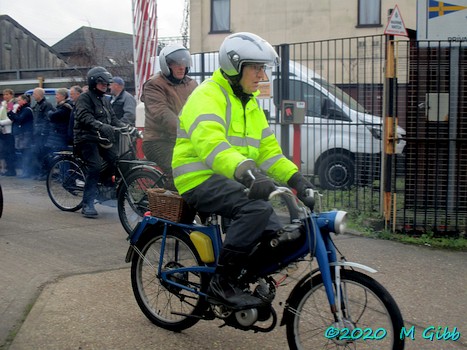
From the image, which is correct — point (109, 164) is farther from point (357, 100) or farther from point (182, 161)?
point (182, 161)

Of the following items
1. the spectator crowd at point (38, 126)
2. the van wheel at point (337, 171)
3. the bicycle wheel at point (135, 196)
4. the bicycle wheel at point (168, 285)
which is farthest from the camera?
the spectator crowd at point (38, 126)

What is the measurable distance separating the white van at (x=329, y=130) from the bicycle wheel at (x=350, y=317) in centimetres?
496

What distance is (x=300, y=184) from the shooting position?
4.03 m

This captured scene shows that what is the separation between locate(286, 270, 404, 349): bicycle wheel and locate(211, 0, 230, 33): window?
69.1ft

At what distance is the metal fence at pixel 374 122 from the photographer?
7484 mm

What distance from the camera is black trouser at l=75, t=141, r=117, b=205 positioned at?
8.63m

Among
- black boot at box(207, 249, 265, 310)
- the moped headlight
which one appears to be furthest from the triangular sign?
black boot at box(207, 249, 265, 310)

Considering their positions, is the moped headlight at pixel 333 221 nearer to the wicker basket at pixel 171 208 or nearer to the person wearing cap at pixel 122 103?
the wicker basket at pixel 171 208

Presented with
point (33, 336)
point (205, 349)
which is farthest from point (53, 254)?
point (205, 349)

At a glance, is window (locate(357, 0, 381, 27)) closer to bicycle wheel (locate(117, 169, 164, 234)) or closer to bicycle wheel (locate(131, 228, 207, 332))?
bicycle wheel (locate(117, 169, 164, 234))

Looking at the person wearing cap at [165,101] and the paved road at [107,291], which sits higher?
the person wearing cap at [165,101]

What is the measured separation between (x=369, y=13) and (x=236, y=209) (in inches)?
772

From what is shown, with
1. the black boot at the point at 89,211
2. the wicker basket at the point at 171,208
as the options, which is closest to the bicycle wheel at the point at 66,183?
the black boot at the point at 89,211

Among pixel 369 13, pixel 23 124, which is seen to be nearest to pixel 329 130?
pixel 23 124
